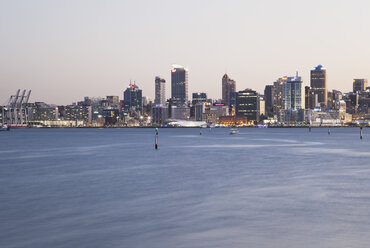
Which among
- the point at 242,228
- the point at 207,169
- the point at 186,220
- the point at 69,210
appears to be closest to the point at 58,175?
the point at 207,169

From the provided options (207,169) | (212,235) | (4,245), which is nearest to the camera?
(4,245)

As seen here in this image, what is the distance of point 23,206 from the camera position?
29.0 m

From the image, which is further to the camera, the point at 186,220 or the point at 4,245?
the point at 186,220

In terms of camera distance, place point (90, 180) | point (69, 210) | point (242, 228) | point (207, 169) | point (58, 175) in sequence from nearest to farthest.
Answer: point (242, 228) < point (69, 210) < point (90, 180) < point (58, 175) < point (207, 169)

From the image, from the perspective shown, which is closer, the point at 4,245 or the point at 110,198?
the point at 4,245

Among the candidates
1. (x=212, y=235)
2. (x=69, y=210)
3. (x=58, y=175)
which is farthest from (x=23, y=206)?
(x=58, y=175)

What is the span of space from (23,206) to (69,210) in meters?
3.74

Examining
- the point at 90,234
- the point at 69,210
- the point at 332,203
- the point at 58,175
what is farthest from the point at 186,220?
the point at 58,175

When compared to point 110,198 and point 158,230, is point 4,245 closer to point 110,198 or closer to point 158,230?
point 158,230

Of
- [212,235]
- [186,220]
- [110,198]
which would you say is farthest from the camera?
[110,198]

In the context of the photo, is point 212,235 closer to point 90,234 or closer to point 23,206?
point 90,234

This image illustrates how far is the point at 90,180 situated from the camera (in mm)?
43312

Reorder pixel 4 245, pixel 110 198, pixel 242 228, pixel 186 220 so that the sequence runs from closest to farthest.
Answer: pixel 4 245
pixel 242 228
pixel 186 220
pixel 110 198

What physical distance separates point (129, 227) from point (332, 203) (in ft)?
47.3
